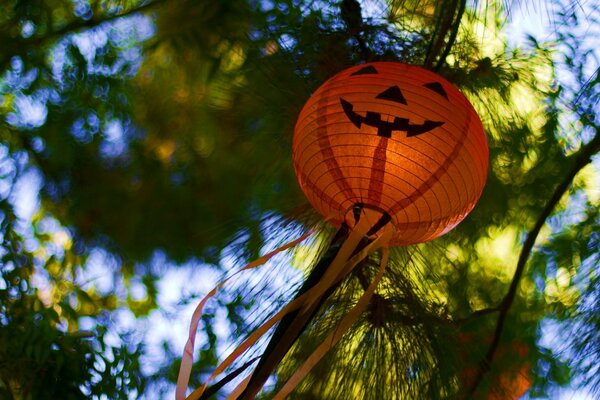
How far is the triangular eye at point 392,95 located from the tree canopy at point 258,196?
0.31 meters

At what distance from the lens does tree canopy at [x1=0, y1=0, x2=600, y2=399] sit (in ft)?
4.11

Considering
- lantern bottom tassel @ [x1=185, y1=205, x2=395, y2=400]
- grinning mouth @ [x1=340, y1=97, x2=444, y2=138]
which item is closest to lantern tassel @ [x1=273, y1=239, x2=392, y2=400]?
lantern bottom tassel @ [x1=185, y1=205, x2=395, y2=400]

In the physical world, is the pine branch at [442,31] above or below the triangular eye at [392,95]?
above

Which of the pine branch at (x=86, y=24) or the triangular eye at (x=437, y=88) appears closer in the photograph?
the triangular eye at (x=437, y=88)

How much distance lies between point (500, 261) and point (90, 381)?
113cm

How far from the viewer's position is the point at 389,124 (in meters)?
0.93

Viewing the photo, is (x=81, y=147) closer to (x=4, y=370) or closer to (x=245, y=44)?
(x=245, y=44)

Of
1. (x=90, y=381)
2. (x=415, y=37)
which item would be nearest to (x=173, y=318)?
(x=90, y=381)

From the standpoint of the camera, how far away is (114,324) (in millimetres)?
1794

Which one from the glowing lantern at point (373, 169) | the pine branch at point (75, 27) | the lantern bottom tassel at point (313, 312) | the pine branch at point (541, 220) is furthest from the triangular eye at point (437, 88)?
the pine branch at point (75, 27)

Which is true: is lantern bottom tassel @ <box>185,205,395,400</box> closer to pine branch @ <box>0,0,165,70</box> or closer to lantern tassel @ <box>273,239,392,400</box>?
lantern tassel @ <box>273,239,392,400</box>

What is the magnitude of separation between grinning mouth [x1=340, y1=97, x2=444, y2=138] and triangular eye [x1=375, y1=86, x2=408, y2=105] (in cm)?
3

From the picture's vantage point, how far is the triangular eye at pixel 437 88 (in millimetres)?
978

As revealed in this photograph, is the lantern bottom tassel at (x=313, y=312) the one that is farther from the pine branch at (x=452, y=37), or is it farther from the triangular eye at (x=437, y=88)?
the pine branch at (x=452, y=37)
